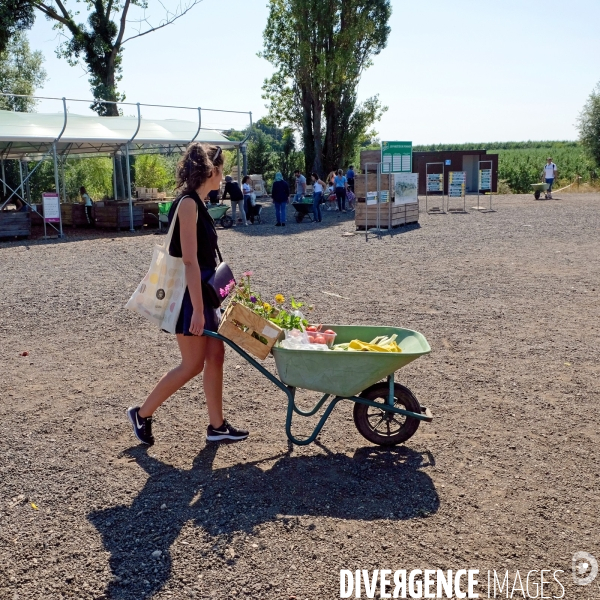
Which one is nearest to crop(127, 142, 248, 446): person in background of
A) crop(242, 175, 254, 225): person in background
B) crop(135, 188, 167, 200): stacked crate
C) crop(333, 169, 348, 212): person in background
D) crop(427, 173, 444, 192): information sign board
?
crop(242, 175, 254, 225): person in background

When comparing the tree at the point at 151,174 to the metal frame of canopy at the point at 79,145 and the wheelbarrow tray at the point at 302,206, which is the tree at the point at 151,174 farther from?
the wheelbarrow tray at the point at 302,206

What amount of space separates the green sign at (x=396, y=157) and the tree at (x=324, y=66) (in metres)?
15.3

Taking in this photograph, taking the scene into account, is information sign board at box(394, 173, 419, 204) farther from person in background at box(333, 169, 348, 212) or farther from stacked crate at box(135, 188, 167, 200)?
stacked crate at box(135, 188, 167, 200)

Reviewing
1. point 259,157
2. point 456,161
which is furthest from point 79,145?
point 456,161

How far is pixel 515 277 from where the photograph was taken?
427 inches

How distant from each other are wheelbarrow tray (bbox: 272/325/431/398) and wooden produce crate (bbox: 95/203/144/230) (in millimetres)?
18046

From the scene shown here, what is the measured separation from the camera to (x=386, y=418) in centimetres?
436

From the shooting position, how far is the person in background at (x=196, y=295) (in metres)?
4.04

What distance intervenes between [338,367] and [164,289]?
44.8 inches

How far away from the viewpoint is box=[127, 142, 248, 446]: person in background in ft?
13.3

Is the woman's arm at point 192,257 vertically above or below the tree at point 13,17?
below

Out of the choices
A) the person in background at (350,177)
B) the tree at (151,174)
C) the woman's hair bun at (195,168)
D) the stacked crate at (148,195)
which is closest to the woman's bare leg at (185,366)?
the woman's hair bun at (195,168)

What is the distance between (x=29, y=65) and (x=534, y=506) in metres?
50.7

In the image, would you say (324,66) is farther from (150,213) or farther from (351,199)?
(150,213)
